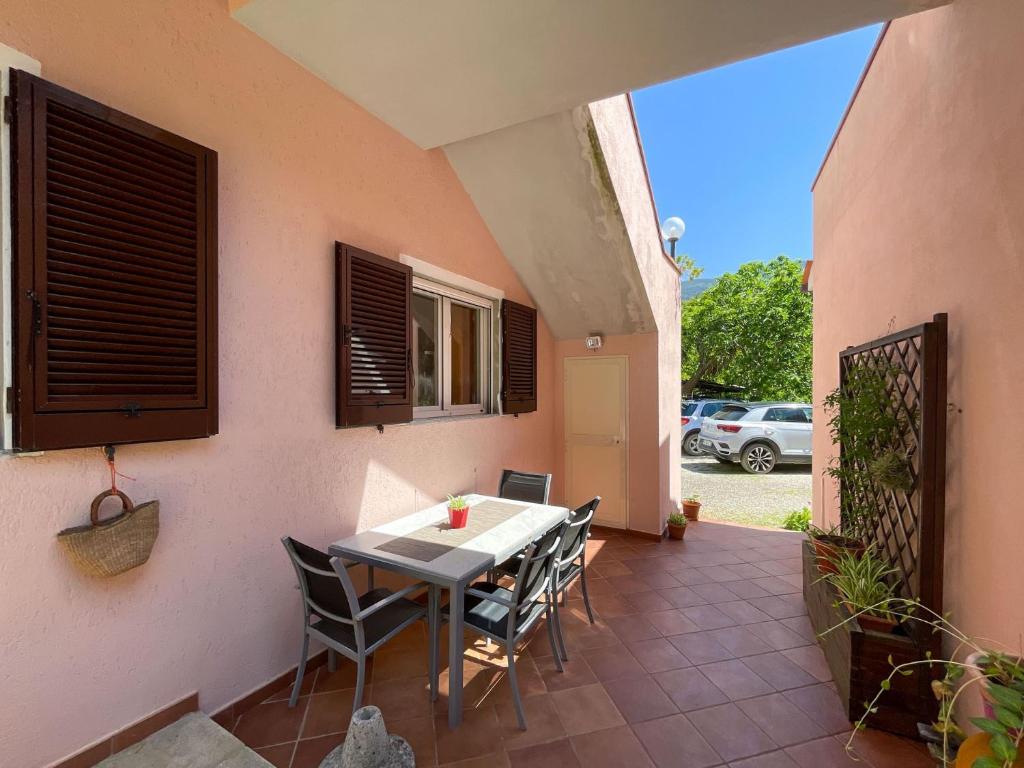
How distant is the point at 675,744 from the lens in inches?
72.8

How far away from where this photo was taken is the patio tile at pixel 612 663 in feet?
7.61

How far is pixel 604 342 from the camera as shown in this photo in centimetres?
476

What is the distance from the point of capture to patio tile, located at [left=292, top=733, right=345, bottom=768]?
1736 mm

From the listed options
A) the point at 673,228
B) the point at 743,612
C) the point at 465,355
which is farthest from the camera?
the point at 673,228

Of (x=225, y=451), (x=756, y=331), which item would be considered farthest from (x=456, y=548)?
(x=756, y=331)

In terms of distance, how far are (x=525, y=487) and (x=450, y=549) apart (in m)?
1.33

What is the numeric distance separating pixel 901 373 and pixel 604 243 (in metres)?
2.28

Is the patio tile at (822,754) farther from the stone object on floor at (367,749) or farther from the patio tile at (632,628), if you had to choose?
the stone object on floor at (367,749)

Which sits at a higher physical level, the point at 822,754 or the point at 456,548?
the point at 456,548

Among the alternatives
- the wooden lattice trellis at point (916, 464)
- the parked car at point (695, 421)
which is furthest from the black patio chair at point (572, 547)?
the parked car at point (695, 421)

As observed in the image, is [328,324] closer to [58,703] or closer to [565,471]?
[58,703]

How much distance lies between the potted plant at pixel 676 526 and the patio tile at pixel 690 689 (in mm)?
2174

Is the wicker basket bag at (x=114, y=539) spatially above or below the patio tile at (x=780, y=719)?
above

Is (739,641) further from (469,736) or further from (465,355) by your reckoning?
(465,355)
